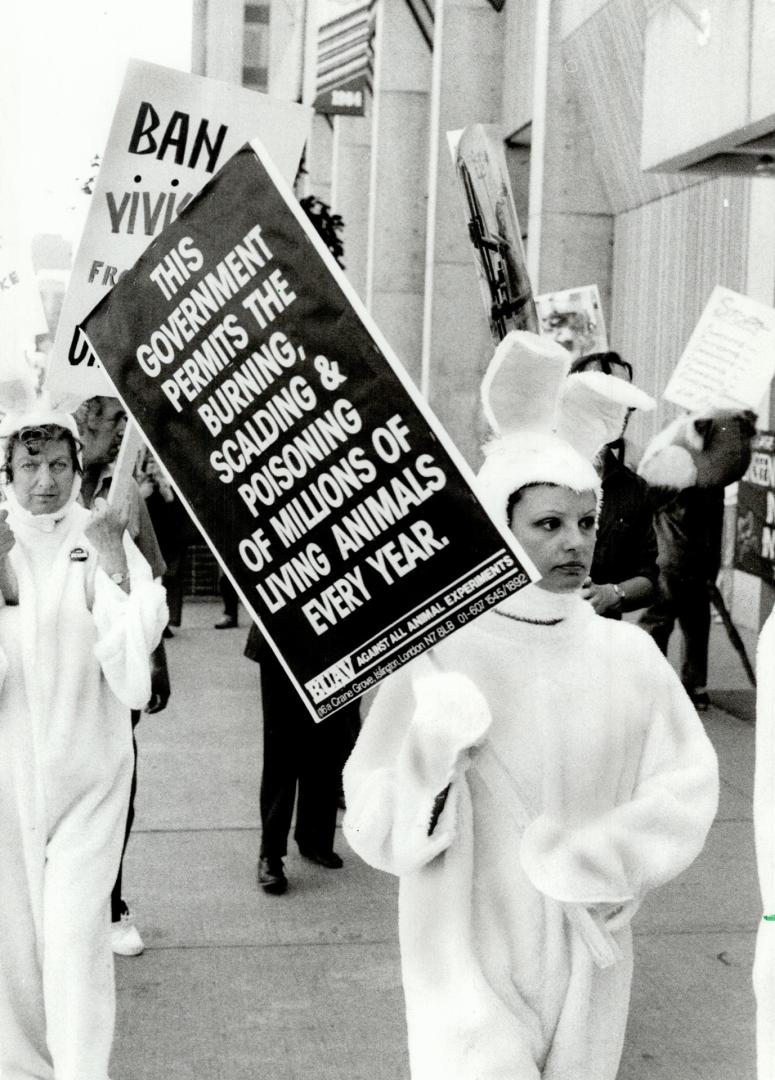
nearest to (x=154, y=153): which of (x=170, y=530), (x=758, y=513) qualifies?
(x=758, y=513)

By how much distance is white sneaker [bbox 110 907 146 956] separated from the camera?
5793 mm

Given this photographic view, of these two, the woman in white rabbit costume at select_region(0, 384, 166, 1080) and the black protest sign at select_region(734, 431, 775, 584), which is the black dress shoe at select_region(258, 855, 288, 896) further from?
the black protest sign at select_region(734, 431, 775, 584)

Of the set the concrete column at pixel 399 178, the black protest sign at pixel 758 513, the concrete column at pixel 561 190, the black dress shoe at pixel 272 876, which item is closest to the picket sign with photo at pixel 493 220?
the black dress shoe at pixel 272 876

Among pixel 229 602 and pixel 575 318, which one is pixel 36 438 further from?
pixel 229 602

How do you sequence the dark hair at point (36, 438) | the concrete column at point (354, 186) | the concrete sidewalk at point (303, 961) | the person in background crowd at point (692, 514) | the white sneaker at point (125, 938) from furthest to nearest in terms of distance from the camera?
the concrete column at point (354, 186), the person in background crowd at point (692, 514), the white sneaker at point (125, 938), the concrete sidewalk at point (303, 961), the dark hair at point (36, 438)

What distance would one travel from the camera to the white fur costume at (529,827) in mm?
2971

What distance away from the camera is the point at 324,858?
6957 millimetres

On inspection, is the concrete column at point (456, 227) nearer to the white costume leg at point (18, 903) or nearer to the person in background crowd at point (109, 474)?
the person in background crowd at point (109, 474)

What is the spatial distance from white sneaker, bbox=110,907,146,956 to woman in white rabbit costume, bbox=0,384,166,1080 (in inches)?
53.1

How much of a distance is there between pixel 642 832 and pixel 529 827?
207mm

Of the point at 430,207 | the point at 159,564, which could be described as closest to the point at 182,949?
the point at 159,564

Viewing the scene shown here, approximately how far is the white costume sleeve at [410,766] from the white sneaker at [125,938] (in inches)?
111

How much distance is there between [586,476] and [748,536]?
6.66 meters

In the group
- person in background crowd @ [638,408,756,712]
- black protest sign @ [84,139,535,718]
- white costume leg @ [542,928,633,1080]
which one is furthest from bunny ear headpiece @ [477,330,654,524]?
person in background crowd @ [638,408,756,712]
